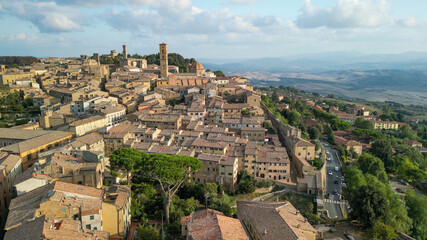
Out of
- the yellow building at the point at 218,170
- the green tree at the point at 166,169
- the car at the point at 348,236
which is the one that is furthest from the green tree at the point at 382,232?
the green tree at the point at 166,169

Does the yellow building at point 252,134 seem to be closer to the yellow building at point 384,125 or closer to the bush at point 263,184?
the bush at point 263,184

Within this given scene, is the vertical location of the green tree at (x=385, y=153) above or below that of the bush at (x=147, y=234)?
below

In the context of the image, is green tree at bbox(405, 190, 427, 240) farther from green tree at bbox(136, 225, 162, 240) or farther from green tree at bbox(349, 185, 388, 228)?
green tree at bbox(136, 225, 162, 240)

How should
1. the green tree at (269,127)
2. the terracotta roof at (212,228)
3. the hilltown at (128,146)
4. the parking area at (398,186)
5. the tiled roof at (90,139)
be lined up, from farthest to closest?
the green tree at (269,127), the parking area at (398,186), the tiled roof at (90,139), the hilltown at (128,146), the terracotta roof at (212,228)

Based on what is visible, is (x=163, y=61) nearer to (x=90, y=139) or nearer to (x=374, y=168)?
(x=90, y=139)

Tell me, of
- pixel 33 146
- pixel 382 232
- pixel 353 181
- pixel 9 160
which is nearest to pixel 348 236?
pixel 382 232

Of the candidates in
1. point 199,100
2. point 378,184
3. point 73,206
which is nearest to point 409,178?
point 378,184
